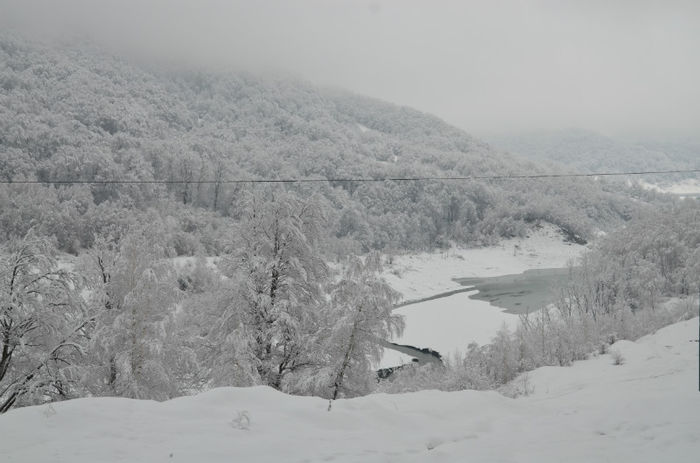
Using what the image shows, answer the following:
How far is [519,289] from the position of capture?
196ft

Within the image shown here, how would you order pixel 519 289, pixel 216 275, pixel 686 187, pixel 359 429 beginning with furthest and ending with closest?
pixel 686 187 → pixel 519 289 → pixel 216 275 → pixel 359 429

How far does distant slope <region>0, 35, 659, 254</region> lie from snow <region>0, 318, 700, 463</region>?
29.3 feet

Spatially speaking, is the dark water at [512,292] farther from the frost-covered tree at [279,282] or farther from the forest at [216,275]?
the frost-covered tree at [279,282]

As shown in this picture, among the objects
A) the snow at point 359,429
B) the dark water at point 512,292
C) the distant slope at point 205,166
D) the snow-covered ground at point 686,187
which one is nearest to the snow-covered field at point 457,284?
the dark water at point 512,292

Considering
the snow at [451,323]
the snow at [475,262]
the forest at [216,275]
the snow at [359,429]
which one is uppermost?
the snow at [359,429]

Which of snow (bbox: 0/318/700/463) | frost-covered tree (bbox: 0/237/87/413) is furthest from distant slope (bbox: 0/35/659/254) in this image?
snow (bbox: 0/318/700/463)

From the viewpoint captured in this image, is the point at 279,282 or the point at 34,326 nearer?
the point at 34,326

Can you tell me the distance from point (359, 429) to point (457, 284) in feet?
207

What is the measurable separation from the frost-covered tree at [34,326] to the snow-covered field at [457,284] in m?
9.78

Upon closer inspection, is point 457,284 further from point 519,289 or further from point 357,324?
point 357,324

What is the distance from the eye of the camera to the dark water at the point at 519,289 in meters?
47.2

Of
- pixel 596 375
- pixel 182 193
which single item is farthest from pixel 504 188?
pixel 596 375

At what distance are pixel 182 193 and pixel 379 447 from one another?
90.5m

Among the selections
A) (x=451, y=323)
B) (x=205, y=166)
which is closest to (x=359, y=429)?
(x=451, y=323)
